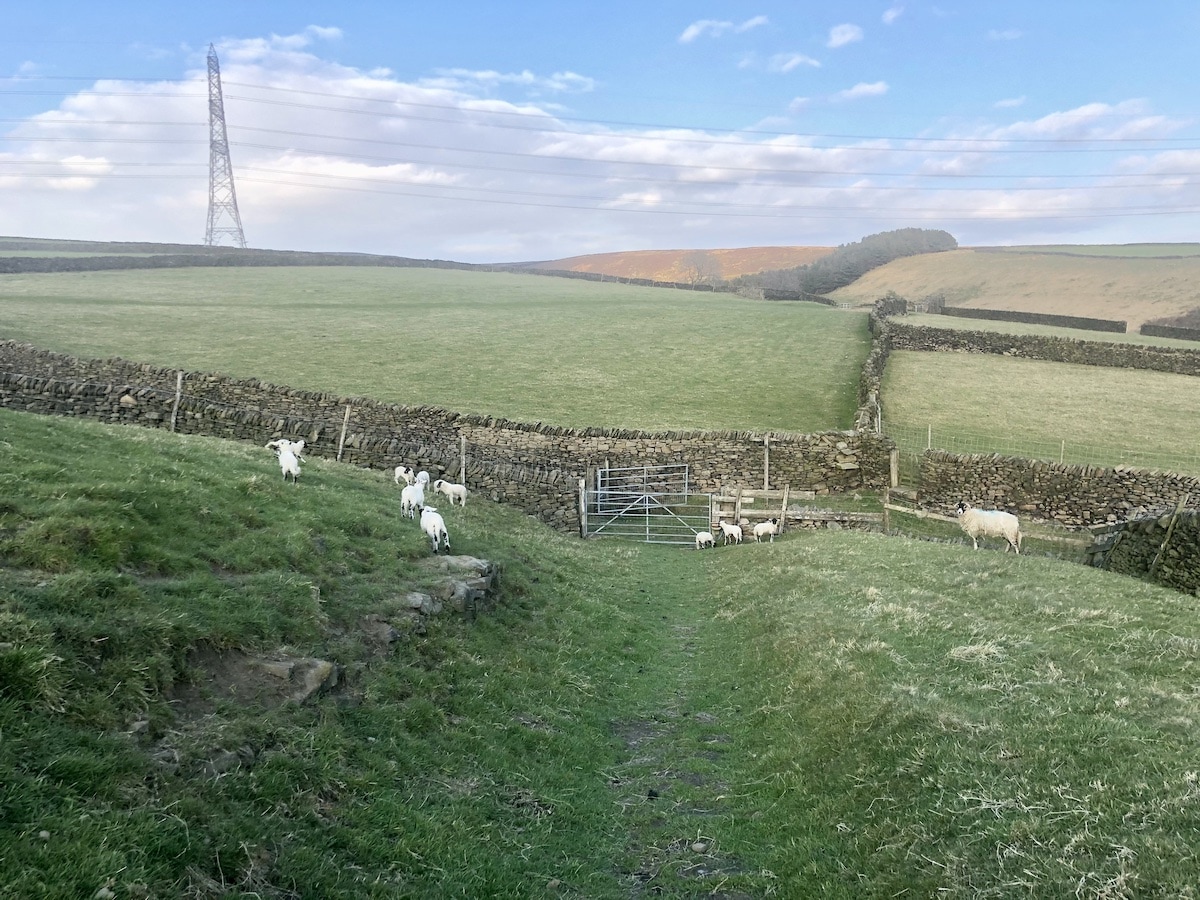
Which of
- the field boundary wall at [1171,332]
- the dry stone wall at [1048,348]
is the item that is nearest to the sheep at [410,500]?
the dry stone wall at [1048,348]

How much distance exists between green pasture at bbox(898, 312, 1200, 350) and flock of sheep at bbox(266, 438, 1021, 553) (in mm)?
41732

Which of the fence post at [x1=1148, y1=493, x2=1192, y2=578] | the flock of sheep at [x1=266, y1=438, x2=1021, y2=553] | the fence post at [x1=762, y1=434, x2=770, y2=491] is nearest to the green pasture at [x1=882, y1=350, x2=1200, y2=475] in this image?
the fence post at [x1=762, y1=434, x2=770, y2=491]

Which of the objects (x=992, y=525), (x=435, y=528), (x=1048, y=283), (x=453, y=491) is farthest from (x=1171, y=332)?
(x=435, y=528)

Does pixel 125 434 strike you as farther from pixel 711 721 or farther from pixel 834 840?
pixel 834 840

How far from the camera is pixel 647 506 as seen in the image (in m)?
27.6

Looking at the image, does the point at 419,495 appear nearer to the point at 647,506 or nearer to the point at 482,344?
the point at 647,506

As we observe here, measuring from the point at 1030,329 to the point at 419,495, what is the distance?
66429 mm

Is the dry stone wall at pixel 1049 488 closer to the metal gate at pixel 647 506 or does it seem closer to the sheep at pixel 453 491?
the metal gate at pixel 647 506

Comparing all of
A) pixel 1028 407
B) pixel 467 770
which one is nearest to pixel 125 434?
pixel 467 770

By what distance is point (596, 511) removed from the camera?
2836 cm

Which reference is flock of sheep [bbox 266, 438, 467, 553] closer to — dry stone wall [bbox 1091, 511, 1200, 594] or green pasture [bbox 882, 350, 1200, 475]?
dry stone wall [bbox 1091, 511, 1200, 594]

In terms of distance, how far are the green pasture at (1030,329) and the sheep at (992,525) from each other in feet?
140

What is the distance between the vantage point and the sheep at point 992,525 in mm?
20844

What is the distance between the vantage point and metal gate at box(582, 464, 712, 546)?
88.5ft
